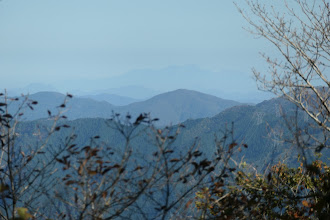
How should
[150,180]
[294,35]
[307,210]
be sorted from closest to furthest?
1. [150,180]
2. [307,210]
3. [294,35]

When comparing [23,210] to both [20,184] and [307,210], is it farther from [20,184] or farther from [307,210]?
[307,210]

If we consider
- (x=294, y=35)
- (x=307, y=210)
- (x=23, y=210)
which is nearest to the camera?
(x=23, y=210)

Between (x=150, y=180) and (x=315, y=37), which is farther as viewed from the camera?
(x=315, y=37)

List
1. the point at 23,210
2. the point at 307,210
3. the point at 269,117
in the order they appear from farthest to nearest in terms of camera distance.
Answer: the point at 269,117
the point at 307,210
the point at 23,210

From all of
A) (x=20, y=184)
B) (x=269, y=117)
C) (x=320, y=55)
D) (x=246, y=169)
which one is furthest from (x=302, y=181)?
(x=269, y=117)

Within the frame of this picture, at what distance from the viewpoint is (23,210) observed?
275cm

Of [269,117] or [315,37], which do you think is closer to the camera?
[315,37]

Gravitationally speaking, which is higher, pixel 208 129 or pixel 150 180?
pixel 150 180

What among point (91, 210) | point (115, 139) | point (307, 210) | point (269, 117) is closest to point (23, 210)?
point (91, 210)

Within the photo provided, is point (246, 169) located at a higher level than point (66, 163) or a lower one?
lower

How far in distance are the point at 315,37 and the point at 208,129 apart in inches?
6654

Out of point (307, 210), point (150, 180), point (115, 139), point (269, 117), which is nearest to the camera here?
point (150, 180)

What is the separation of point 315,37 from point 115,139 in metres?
179

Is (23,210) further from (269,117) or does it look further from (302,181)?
(269,117)
